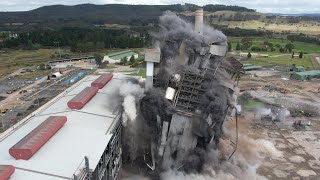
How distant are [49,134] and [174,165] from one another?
45.6 feet

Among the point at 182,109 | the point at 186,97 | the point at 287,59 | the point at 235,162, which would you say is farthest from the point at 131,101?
the point at 287,59

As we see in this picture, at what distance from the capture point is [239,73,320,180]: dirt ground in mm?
40438

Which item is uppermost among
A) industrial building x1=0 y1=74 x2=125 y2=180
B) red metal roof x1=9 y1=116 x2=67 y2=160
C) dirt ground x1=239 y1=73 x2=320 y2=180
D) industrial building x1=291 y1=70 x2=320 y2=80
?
red metal roof x1=9 y1=116 x2=67 y2=160

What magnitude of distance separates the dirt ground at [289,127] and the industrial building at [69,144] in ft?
62.2

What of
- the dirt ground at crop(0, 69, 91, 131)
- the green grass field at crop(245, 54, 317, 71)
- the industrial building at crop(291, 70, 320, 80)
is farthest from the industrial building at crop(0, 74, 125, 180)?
the green grass field at crop(245, 54, 317, 71)

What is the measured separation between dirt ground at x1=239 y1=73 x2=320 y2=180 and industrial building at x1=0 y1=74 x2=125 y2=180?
62.2ft

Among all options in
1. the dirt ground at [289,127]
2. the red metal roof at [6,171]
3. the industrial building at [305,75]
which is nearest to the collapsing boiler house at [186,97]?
the dirt ground at [289,127]

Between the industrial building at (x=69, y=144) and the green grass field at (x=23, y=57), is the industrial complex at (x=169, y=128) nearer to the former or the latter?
the industrial building at (x=69, y=144)

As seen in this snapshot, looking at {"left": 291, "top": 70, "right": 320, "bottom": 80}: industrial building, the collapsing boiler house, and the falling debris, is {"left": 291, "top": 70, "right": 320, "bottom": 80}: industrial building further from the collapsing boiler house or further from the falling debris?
the collapsing boiler house

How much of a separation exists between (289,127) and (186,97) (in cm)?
2513

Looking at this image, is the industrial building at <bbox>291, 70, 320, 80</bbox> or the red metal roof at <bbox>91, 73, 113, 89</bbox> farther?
the industrial building at <bbox>291, 70, 320, 80</bbox>

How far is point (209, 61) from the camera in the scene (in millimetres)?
40844

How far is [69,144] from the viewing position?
97.0 feet

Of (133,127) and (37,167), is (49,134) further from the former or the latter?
(133,127)
